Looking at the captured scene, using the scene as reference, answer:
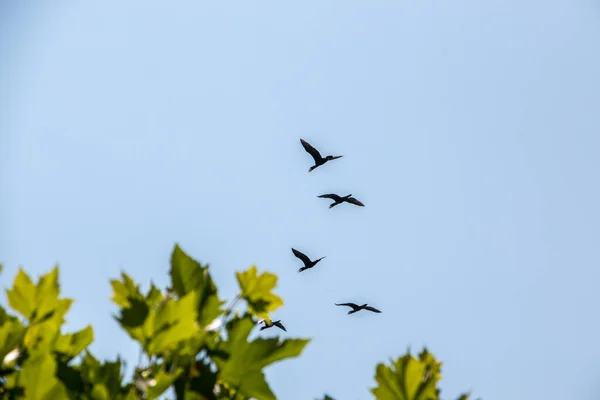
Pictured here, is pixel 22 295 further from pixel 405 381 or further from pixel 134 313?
pixel 405 381

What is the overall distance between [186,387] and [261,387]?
424 mm

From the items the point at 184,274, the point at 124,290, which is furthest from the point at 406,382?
the point at 124,290

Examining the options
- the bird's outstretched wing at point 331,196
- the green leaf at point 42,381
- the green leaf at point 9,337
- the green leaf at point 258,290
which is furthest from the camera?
the bird's outstretched wing at point 331,196

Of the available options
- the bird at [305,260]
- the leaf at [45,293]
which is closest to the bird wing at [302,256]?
the bird at [305,260]

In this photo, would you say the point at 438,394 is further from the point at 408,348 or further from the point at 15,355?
the point at 15,355

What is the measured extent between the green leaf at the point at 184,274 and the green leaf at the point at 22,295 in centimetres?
70

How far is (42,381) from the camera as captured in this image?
3334mm

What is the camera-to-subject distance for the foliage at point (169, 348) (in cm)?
334

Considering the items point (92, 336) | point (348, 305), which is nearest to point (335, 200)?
point (348, 305)

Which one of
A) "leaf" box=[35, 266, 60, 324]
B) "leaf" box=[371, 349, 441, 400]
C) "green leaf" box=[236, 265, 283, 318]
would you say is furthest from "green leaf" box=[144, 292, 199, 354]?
"leaf" box=[371, 349, 441, 400]

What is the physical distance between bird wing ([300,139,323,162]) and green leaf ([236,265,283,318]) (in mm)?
12292

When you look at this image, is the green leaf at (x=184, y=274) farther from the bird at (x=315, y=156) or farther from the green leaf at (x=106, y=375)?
the bird at (x=315, y=156)

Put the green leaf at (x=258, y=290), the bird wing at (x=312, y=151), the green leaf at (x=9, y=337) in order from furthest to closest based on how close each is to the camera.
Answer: the bird wing at (x=312, y=151) < the green leaf at (x=258, y=290) < the green leaf at (x=9, y=337)

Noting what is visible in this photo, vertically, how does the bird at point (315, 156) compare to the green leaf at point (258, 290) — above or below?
above
